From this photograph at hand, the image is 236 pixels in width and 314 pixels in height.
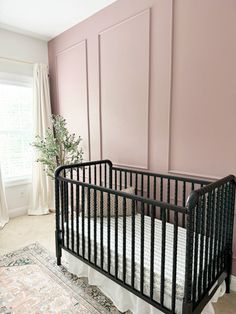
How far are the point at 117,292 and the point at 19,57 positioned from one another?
10.4ft

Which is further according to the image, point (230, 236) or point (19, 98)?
point (19, 98)

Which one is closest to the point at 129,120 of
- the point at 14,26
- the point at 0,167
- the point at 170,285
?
the point at 170,285

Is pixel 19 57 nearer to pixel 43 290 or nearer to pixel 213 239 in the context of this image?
pixel 43 290

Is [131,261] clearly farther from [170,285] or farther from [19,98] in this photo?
[19,98]

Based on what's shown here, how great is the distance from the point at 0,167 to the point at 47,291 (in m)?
1.88

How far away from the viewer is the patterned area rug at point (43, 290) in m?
1.61

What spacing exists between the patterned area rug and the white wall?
1229mm

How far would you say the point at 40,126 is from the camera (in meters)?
3.38

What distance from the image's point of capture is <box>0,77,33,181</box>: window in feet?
10.5

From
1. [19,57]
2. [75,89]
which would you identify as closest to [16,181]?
[75,89]

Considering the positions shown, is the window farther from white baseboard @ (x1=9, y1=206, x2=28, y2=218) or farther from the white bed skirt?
the white bed skirt

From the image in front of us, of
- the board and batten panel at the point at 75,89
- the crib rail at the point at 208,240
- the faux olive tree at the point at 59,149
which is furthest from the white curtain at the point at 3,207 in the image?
the crib rail at the point at 208,240

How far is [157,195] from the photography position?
2264 millimetres

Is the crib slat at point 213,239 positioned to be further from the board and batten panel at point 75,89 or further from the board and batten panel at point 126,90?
the board and batten panel at point 75,89
